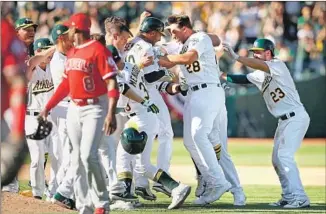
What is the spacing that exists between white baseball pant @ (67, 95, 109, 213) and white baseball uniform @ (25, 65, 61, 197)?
2331 millimetres

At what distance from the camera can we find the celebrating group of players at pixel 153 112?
10906 millimetres

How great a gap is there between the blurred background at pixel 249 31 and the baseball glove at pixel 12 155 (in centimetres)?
1531

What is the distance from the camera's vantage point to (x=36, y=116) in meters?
11.9

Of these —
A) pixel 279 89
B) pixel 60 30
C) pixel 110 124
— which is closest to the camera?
pixel 110 124

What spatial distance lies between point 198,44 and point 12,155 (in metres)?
4.24

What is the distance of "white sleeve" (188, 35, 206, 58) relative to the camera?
1131 cm

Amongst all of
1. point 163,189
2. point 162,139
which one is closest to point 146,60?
point 162,139

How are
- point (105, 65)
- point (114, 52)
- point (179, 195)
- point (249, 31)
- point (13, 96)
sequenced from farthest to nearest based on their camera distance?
point (249, 31) < point (179, 195) < point (114, 52) < point (105, 65) < point (13, 96)

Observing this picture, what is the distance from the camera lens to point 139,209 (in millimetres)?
10914

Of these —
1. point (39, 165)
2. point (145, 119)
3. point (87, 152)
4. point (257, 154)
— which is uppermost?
point (145, 119)

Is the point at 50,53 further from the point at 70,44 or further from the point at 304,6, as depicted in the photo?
the point at 304,6

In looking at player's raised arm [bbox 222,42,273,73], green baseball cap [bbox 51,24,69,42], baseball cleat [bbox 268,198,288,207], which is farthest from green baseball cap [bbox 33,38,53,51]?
baseball cleat [bbox 268,198,288,207]

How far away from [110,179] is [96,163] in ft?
5.95

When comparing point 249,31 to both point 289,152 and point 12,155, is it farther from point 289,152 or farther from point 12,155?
point 12,155
